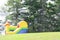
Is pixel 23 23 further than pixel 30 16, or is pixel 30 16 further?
pixel 30 16

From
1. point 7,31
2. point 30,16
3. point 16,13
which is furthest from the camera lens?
point 16,13

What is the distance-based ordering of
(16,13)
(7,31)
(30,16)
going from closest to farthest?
(7,31)
(30,16)
(16,13)

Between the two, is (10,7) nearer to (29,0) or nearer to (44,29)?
(29,0)

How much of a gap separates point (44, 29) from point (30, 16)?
1.20 meters

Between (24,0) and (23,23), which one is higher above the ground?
(24,0)

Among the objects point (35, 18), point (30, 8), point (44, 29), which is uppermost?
point (30, 8)

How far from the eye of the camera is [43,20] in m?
10.7

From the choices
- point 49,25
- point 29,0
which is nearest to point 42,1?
point 29,0

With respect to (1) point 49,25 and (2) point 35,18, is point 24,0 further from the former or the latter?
(1) point 49,25

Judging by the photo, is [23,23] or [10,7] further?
[10,7]

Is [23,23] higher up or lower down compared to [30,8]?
lower down

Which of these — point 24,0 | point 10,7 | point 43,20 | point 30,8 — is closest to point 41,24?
point 43,20

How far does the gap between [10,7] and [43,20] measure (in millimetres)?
2641

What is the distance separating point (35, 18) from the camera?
1067 centimetres
